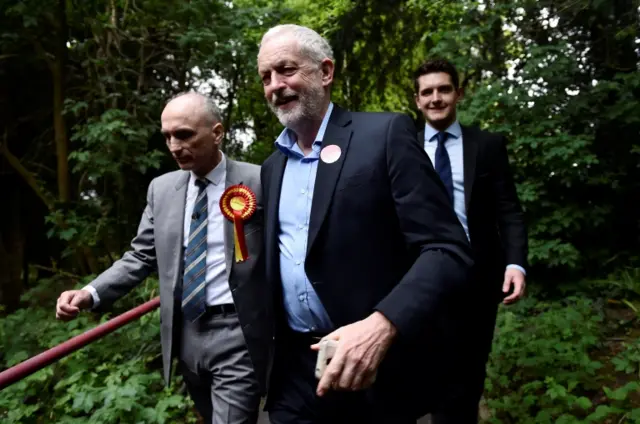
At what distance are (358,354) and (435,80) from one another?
222 centimetres

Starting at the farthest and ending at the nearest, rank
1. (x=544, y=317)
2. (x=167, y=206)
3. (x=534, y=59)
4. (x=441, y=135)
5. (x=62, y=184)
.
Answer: (x=62, y=184) → (x=534, y=59) → (x=544, y=317) → (x=441, y=135) → (x=167, y=206)

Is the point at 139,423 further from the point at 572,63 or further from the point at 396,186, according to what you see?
the point at 572,63

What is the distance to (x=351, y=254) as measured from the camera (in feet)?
5.42

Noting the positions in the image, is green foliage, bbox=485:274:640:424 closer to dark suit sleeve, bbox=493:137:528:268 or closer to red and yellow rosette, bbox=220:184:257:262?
dark suit sleeve, bbox=493:137:528:268

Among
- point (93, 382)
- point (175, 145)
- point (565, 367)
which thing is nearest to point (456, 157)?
point (175, 145)

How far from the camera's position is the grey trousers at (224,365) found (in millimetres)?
2557

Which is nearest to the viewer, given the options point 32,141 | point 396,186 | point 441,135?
point 396,186

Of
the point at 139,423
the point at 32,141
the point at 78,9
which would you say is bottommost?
the point at 139,423

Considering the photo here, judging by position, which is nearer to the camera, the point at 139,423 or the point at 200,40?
the point at 139,423

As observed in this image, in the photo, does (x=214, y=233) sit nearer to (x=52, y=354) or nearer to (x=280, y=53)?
(x=52, y=354)

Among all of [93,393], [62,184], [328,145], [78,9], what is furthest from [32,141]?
[328,145]

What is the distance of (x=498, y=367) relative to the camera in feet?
15.5

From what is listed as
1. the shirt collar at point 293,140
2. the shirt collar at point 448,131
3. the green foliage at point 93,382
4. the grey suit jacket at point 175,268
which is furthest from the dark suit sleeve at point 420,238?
the green foliage at point 93,382

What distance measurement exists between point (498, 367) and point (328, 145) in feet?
12.0
